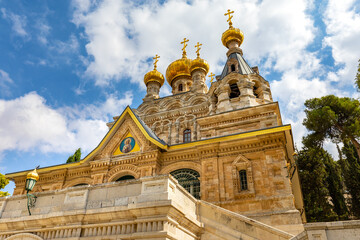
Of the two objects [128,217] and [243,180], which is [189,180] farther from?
[128,217]

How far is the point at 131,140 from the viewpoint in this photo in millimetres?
15141

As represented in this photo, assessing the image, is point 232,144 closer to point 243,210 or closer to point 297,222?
point 243,210

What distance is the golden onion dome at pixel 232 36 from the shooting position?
2222 centimetres

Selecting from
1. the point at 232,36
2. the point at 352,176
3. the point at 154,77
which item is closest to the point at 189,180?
the point at 232,36

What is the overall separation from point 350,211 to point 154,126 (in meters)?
16.2

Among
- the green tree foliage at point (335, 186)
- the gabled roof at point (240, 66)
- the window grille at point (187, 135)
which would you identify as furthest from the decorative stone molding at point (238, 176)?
the green tree foliage at point (335, 186)

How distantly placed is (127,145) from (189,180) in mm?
3933

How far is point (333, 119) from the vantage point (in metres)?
17.3

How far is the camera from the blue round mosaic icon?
1488cm

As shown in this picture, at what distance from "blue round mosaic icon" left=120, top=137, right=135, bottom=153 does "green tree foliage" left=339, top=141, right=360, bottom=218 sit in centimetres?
1608

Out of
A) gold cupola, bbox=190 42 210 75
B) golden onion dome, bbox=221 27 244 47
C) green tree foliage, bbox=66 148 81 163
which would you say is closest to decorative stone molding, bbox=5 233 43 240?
green tree foliage, bbox=66 148 81 163

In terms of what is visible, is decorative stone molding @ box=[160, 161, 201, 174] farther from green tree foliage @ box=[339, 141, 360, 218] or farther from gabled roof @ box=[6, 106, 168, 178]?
green tree foliage @ box=[339, 141, 360, 218]

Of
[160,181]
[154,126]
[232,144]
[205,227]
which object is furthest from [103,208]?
[154,126]

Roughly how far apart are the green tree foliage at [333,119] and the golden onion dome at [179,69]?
1292 centimetres
